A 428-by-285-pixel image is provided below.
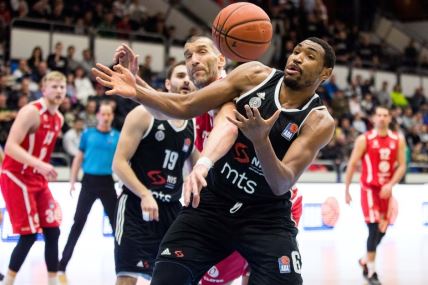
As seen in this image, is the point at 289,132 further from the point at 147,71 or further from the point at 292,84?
the point at 147,71

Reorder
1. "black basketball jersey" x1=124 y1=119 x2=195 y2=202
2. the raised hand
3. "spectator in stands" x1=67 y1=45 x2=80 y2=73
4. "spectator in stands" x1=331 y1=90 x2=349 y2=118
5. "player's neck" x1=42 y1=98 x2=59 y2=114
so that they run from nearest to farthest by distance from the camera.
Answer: the raised hand → "black basketball jersey" x1=124 y1=119 x2=195 y2=202 → "player's neck" x1=42 y1=98 x2=59 y2=114 → "spectator in stands" x1=67 y1=45 x2=80 y2=73 → "spectator in stands" x1=331 y1=90 x2=349 y2=118

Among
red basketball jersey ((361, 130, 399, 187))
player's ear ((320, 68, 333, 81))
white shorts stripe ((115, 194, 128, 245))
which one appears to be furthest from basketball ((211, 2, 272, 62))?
red basketball jersey ((361, 130, 399, 187))

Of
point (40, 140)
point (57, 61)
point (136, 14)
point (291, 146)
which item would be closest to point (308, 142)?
point (291, 146)

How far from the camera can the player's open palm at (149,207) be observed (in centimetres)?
439

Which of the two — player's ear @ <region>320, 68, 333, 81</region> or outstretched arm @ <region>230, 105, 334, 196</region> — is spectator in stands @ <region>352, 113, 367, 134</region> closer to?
player's ear @ <region>320, 68, 333, 81</region>

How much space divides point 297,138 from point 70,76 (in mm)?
9197

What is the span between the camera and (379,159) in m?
7.89

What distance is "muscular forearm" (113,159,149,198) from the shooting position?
14.7 ft

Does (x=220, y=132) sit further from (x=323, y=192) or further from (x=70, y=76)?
(x=70, y=76)

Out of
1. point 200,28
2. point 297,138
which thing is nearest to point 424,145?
point 200,28

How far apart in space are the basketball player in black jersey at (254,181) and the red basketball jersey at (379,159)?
14.4ft

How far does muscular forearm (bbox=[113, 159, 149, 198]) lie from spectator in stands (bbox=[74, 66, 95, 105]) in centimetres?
767

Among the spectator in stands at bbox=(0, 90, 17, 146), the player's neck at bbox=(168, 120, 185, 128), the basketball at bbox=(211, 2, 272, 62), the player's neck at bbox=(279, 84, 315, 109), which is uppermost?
the basketball at bbox=(211, 2, 272, 62)

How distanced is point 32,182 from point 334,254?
165 inches
